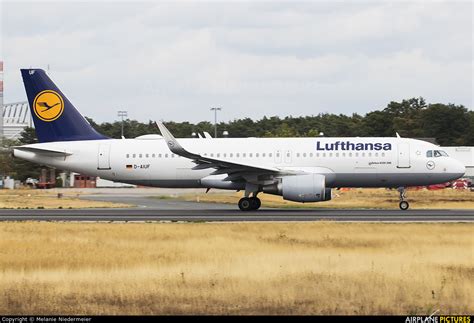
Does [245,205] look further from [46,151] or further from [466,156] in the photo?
[466,156]

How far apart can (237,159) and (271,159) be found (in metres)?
1.75

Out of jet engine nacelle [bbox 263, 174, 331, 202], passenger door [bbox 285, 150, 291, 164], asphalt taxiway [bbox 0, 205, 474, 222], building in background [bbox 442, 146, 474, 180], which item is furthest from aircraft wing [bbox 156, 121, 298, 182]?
building in background [bbox 442, 146, 474, 180]

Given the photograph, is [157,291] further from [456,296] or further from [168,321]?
[456,296]

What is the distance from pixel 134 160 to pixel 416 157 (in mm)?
14209

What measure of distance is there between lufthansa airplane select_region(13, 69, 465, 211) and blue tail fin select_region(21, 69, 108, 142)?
0.17 ft

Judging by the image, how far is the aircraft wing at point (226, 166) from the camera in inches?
1518

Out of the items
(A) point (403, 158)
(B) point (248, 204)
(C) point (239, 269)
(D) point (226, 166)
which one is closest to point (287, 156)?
(B) point (248, 204)

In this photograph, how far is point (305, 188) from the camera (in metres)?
38.3

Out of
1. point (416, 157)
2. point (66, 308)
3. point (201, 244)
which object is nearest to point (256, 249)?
point (201, 244)

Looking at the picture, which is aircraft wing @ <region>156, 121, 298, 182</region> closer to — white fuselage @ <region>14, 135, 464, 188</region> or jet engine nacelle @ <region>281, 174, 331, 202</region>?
jet engine nacelle @ <region>281, 174, 331, 202</region>

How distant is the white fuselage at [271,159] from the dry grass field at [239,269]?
36.9 ft

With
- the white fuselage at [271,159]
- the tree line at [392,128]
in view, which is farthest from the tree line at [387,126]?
the white fuselage at [271,159]

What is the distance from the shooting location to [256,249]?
75.0 feet

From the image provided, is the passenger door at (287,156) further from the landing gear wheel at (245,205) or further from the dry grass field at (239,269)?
the dry grass field at (239,269)
